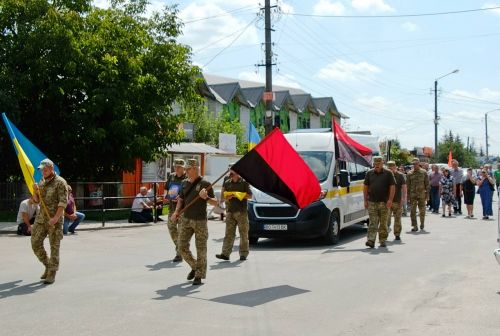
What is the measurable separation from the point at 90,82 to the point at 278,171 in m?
14.8

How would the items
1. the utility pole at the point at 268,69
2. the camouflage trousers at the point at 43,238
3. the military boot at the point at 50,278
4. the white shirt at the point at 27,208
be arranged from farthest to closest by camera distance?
1. the utility pole at the point at 268,69
2. the white shirt at the point at 27,208
3. the camouflage trousers at the point at 43,238
4. the military boot at the point at 50,278

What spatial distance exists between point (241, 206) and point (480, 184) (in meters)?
12.6

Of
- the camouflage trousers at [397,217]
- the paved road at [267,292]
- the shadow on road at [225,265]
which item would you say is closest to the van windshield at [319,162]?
the paved road at [267,292]

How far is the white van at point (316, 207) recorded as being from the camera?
517 inches

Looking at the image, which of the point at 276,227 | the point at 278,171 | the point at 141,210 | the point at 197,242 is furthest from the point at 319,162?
the point at 141,210

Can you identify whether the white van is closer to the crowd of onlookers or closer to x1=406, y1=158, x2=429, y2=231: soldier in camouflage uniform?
x1=406, y1=158, x2=429, y2=231: soldier in camouflage uniform

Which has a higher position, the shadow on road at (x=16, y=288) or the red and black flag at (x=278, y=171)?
the red and black flag at (x=278, y=171)

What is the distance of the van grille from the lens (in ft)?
43.3

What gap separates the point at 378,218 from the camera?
13.0 m

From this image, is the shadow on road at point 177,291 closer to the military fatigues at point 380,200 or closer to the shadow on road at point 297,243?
the shadow on road at point 297,243

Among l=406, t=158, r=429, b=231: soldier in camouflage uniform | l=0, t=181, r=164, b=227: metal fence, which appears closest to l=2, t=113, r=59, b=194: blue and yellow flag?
l=0, t=181, r=164, b=227: metal fence

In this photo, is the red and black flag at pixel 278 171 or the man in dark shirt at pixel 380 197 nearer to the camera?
the red and black flag at pixel 278 171

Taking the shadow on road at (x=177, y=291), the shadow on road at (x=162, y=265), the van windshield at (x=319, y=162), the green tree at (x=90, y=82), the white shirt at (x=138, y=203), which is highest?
the green tree at (x=90, y=82)

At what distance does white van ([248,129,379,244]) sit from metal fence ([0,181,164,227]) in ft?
22.2
